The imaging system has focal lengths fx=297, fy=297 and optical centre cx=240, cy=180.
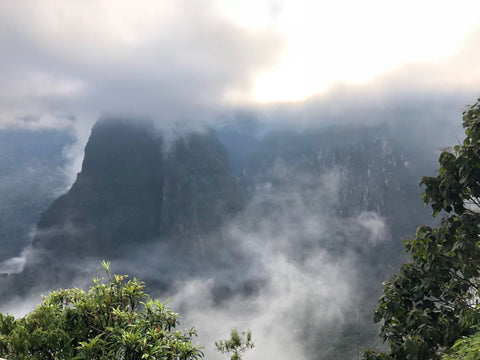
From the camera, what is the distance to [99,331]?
31.1 ft

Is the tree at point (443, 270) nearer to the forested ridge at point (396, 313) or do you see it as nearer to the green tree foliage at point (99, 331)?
the forested ridge at point (396, 313)

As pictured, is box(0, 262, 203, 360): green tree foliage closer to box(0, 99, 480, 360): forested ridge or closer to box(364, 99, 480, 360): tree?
box(0, 99, 480, 360): forested ridge

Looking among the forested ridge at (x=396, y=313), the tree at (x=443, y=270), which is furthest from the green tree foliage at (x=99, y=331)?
the tree at (x=443, y=270)

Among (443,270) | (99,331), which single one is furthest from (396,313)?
(99,331)

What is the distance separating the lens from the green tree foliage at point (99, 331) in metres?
→ 8.23

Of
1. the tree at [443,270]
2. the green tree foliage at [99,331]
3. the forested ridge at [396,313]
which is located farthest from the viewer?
the tree at [443,270]

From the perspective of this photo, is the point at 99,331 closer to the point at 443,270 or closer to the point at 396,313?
the point at 396,313

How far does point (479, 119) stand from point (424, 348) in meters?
8.47

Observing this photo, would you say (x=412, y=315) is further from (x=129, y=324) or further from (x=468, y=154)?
(x=129, y=324)

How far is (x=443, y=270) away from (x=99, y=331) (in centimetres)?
1276

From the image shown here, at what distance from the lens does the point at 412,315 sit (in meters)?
11.4

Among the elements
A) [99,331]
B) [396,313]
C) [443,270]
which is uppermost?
[443,270]

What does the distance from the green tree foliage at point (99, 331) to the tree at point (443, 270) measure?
26.5 feet

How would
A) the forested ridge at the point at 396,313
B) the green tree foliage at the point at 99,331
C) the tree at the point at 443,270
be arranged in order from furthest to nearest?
the tree at the point at 443,270 < the forested ridge at the point at 396,313 < the green tree foliage at the point at 99,331
